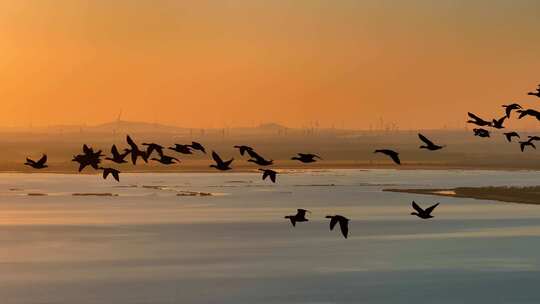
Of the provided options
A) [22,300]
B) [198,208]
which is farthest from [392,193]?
[22,300]

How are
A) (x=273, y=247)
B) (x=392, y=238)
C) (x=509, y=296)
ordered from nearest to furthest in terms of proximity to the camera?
(x=509, y=296)
(x=273, y=247)
(x=392, y=238)

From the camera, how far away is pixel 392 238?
6569 centimetres

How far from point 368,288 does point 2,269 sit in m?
17.5

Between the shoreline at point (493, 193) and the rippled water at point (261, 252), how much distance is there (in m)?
3.31

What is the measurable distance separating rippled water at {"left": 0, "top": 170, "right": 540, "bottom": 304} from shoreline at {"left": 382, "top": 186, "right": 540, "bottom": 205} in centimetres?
331

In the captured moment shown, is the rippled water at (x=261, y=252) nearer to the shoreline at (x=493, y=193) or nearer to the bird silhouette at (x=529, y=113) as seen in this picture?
the shoreline at (x=493, y=193)

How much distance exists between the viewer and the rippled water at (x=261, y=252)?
45.0 metres

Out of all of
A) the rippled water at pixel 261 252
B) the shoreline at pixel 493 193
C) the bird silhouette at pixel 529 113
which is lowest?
the rippled water at pixel 261 252

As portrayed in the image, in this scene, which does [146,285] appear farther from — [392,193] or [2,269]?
[392,193]

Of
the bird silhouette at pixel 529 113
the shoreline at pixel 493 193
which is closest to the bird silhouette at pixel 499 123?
the bird silhouette at pixel 529 113

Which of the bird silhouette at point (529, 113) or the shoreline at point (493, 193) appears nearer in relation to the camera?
the bird silhouette at point (529, 113)

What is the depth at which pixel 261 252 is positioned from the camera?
5881 cm

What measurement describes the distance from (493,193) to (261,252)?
52194 mm

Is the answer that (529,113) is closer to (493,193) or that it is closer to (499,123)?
(499,123)
